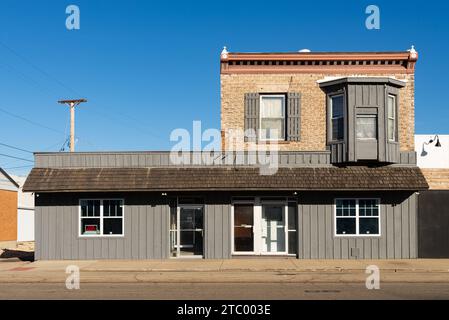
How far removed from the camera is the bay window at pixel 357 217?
67.4 ft

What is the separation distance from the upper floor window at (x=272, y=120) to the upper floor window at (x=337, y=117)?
2056 millimetres

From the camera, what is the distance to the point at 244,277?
16.1 m

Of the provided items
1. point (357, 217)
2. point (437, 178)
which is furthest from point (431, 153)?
point (357, 217)

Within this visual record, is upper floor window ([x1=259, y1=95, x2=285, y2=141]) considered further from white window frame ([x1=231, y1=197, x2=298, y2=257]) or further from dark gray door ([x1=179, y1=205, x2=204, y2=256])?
dark gray door ([x1=179, y1=205, x2=204, y2=256])

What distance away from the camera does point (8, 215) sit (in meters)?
38.5

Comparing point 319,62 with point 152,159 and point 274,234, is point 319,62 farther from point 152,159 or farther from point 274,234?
point 152,159

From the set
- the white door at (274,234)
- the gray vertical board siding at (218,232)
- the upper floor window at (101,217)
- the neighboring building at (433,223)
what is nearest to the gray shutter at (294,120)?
the white door at (274,234)

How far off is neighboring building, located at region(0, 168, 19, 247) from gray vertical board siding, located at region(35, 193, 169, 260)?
1783 centimetres

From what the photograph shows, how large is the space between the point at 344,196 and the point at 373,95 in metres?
4.26

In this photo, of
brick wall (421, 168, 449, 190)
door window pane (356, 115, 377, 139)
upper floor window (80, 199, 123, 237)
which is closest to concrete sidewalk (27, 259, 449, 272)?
upper floor window (80, 199, 123, 237)

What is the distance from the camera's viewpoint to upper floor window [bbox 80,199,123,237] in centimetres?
2078

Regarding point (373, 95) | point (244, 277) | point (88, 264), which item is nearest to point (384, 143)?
point (373, 95)

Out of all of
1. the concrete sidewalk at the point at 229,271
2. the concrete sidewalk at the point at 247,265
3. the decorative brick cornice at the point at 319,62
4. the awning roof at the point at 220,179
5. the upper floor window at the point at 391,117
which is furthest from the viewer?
the decorative brick cornice at the point at 319,62

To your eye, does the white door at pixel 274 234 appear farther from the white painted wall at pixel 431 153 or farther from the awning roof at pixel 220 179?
the white painted wall at pixel 431 153
